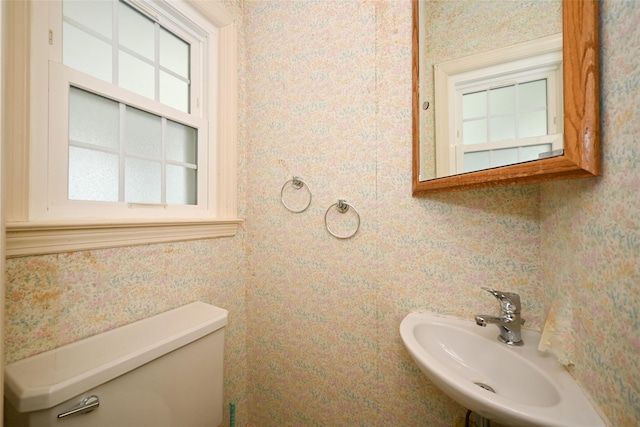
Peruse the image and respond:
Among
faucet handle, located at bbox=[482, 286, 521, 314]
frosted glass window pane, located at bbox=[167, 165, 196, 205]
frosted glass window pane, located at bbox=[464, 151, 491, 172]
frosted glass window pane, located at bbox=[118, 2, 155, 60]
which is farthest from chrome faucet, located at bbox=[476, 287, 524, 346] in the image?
frosted glass window pane, located at bbox=[118, 2, 155, 60]

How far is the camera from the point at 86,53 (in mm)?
830

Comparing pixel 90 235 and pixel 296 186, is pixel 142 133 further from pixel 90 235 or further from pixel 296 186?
pixel 296 186

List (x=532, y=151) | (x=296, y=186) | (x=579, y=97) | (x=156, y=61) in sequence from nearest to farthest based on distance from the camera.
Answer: (x=579, y=97), (x=532, y=151), (x=156, y=61), (x=296, y=186)

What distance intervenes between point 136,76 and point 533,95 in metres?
1.30

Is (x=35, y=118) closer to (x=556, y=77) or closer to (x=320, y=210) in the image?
(x=320, y=210)

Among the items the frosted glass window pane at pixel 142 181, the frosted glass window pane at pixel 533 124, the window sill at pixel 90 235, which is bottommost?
the window sill at pixel 90 235

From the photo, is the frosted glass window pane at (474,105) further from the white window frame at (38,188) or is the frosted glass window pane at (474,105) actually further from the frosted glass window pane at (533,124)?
the white window frame at (38,188)

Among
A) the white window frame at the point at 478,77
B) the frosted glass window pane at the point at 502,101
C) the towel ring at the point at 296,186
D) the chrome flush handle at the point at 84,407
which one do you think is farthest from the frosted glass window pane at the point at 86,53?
the frosted glass window pane at the point at 502,101

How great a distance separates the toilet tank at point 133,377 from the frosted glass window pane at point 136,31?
3.32 ft

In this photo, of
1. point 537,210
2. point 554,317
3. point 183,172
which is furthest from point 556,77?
point 183,172

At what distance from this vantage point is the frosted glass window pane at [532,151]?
603 mm

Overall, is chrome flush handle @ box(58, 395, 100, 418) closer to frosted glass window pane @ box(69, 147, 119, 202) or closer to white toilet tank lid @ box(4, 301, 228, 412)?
white toilet tank lid @ box(4, 301, 228, 412)

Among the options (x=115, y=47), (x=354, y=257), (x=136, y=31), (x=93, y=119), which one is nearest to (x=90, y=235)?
(x=93, y=119)

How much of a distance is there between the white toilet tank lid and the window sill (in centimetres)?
28
